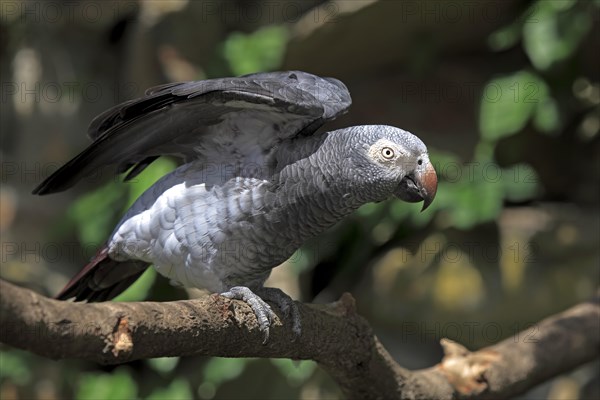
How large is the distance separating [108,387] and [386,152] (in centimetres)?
174

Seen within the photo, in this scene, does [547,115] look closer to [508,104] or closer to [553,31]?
[508,104]

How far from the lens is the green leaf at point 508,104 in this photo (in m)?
3.02

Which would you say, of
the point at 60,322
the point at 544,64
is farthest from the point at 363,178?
the point at 544,64

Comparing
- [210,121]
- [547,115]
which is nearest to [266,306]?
[210,121]

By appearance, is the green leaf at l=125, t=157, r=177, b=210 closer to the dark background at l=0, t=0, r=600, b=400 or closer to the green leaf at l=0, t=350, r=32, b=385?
the dark background at l=0, t=0, r=600, b=400

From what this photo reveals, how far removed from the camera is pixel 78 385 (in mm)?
3148

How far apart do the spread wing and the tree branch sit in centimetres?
48

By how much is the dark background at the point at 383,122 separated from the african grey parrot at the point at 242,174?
0.88 metres

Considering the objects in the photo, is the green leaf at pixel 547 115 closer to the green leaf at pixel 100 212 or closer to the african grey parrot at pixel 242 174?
the african grey parrot at pixel 242 174

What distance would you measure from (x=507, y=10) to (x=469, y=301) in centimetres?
127

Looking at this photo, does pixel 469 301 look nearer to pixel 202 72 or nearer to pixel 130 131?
pixel 202 72

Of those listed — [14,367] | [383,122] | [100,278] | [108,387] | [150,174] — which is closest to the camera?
[100,278]

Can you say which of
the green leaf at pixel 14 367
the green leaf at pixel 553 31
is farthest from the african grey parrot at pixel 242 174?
the green leaf at pixel 553 31

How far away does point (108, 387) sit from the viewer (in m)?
2.96
